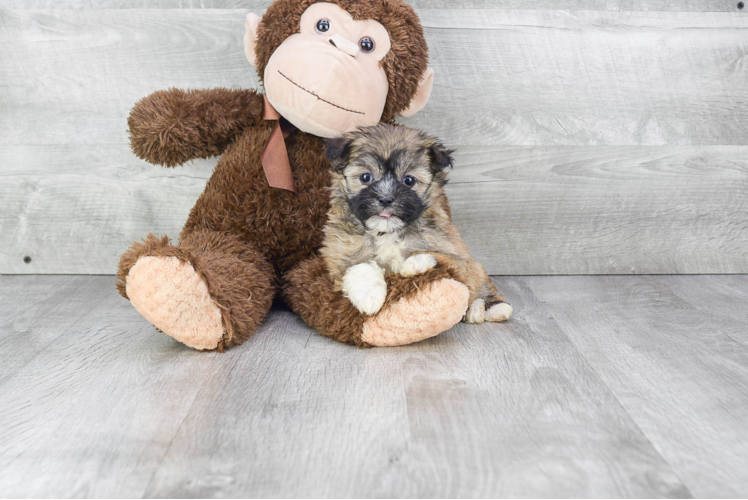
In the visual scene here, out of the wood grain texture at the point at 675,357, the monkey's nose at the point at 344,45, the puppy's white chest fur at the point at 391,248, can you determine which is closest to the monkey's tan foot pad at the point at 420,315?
the puppy's white chest fur at the point at 391,248

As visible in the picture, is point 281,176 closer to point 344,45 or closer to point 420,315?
point 344,45

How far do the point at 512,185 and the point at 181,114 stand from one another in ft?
3.41

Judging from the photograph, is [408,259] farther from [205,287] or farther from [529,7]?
[529,7]

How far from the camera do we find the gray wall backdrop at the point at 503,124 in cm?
196

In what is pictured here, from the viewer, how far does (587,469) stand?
100 cm

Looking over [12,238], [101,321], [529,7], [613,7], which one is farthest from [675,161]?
[12,238]

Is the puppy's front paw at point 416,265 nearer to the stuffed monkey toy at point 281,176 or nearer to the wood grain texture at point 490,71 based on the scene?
the stuffed monkey toy at point 281,176

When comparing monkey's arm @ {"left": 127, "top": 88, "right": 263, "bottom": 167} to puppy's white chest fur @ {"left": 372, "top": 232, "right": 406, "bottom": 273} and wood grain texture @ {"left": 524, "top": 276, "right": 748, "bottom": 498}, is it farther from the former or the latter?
wood grain texture @ {"left": 524, "top": 276, "right": 748, "bottom": 498}

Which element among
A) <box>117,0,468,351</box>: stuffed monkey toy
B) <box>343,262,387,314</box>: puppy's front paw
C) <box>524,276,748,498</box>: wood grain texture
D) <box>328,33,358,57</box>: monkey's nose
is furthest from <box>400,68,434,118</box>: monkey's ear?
<box>524,276,748,498</box>: wood grain texture

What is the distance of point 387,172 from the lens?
4.64 ft

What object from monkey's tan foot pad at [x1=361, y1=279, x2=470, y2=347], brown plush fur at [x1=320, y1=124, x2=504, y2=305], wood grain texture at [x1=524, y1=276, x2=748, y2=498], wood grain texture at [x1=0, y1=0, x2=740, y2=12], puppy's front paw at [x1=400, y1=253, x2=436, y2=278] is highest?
wood grain texture at [x1=0, y1=0, x2=740, y2=12]

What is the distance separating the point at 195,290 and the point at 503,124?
1138 millimetres

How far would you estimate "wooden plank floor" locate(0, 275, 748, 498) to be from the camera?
97 cm

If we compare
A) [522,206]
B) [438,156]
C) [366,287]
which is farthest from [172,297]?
[522,206]
